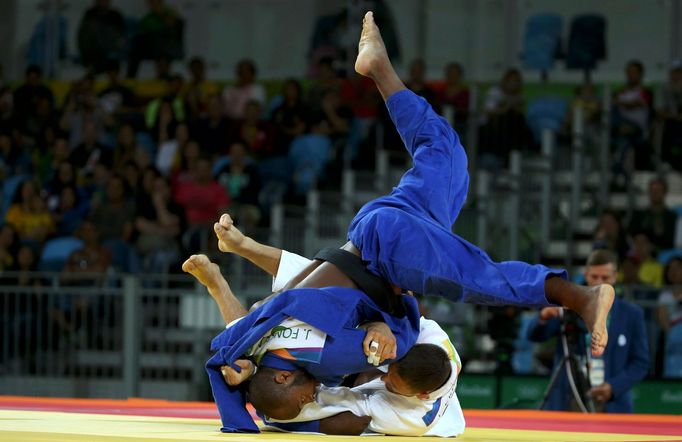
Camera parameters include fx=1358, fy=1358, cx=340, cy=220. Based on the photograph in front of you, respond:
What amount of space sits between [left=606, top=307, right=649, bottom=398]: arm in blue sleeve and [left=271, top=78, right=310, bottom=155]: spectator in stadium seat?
5435mm

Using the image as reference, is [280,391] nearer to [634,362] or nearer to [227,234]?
[227,234]

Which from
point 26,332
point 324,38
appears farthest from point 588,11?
point 26,332

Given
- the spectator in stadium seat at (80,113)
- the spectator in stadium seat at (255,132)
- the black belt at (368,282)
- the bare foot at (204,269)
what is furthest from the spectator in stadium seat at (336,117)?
the black belt at (368,282)

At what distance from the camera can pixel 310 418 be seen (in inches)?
187

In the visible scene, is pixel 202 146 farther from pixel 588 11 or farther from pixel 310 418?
pixel 310 418

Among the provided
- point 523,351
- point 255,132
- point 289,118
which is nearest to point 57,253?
point 255,132

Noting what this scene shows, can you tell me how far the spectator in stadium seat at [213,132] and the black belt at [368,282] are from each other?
287 inches

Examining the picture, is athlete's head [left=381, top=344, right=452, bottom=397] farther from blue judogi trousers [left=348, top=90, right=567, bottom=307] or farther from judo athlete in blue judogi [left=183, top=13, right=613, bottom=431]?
blue judogi trousers [left=348, top=90, right=567, bottom=307]

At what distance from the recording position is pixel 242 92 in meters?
13.0

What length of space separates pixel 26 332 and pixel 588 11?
6.44 metres

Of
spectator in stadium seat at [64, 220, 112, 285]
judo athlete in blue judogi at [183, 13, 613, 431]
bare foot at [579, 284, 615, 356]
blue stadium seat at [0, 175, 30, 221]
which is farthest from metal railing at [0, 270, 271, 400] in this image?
bare foot at [579, 284, 615, 356]

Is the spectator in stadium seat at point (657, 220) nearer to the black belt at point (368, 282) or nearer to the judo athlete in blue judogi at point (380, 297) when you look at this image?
the judo athlete in blue judogi at point (380, 297)

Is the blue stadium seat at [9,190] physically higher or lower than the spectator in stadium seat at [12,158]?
lower

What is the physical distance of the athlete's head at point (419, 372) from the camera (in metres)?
4.70
